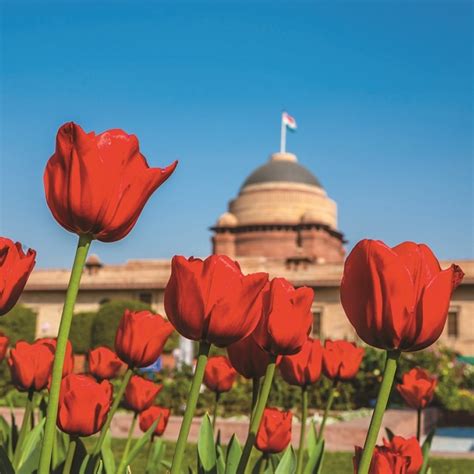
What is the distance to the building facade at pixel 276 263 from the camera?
1061 inches

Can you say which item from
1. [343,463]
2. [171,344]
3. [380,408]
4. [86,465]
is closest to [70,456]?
[86,465]

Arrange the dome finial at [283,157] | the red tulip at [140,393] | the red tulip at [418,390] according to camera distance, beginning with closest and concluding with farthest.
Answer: the red tulip at [140,393] → the red tulip at [418,390] → the dome finial at [283,157]

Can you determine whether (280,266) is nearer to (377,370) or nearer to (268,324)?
(377,370)

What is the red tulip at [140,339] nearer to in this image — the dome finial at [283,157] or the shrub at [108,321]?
the shrub at [108,321]

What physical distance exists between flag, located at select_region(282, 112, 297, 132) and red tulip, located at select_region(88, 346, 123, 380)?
4453 centimetres

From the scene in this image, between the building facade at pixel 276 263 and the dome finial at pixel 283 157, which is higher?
the dome finial at pixel 283 157

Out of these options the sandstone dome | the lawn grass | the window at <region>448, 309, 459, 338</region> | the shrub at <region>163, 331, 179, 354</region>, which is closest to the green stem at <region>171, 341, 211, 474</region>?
the lawn grass

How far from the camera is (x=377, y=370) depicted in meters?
13.1

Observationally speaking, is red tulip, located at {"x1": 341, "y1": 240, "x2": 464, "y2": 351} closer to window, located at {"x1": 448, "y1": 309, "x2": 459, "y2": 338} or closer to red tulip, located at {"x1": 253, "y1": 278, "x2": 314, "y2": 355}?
red tulip, located at {"x1": 253, "y1": 278, "x2": 314, "y2": 355}

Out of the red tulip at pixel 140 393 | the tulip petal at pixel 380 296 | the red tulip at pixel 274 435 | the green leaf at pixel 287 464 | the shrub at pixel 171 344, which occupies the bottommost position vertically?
the green leaf at pixel 287 464

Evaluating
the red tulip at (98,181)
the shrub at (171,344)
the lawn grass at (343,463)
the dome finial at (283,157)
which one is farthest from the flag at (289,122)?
the red tulip at (98,181)

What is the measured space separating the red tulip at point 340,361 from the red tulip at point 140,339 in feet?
2.91

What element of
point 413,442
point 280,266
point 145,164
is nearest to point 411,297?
point 145,164

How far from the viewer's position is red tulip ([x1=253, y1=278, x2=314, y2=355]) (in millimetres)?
1752
